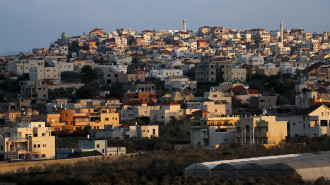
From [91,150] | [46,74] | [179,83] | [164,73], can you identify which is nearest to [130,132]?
[91,150]

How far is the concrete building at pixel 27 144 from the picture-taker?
4669 cm

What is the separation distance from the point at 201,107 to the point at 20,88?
688 inches

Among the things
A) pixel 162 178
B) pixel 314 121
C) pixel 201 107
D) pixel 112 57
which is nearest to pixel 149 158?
pixel 162 178

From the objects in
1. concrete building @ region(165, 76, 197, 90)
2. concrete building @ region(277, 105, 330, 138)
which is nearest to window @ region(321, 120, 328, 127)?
concrete building @ region(277, 105, 330, 138)

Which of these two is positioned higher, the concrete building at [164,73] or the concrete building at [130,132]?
the concrete building at [164,73]

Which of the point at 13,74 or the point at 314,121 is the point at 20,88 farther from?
the point at 314,121

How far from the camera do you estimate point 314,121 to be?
1982 inches

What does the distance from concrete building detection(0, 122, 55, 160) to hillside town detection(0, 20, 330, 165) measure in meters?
0.05

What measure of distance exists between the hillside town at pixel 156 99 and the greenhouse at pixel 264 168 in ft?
28.2

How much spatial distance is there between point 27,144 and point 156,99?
25.0m

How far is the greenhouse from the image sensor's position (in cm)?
3725

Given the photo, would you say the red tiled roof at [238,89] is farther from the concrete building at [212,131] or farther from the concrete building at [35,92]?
the concrete building at [212,131]

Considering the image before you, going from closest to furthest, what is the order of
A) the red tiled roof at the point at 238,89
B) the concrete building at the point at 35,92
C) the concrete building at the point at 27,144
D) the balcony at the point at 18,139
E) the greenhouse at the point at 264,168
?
1. the greenhouse at the point at 264,168
2. the concrete building at the point at 27,144
3. the balcony at the point at 18,139
4. the red tiled roof at the point at 238,89
5. the concrete building at the point at 35,92

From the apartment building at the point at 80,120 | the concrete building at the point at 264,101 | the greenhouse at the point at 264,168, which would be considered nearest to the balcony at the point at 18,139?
the apartment building at the point at 80,120
